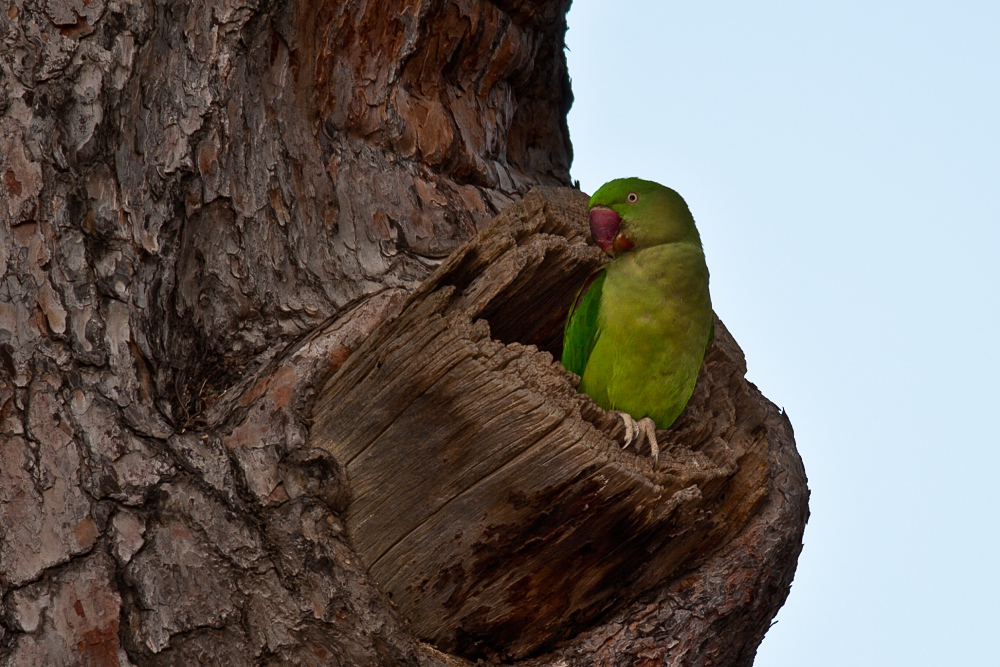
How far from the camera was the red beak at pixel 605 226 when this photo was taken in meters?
3.31

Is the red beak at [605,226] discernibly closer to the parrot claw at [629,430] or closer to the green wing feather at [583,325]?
the green wing feather at [583,325]

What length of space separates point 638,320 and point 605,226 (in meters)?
0.36

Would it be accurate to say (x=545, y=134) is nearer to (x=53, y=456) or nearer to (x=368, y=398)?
(x=368, y=398)

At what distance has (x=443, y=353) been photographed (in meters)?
2.47

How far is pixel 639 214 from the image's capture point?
3568 millimetres

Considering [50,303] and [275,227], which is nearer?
[50,303]

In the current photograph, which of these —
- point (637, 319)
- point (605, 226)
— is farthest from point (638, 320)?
point (605, 226)

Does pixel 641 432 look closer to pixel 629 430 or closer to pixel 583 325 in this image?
pixel 629 430

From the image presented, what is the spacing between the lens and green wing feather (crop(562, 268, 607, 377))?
328 centimetres

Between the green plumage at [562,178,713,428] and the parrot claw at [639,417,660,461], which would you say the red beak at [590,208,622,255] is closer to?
the green plumage at [562,178,713,428]

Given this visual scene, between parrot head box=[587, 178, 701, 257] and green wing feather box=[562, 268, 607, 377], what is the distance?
176mm

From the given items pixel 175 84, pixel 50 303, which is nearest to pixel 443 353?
pixel 50 303

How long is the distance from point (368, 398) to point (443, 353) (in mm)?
264

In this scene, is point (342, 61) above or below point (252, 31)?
above
